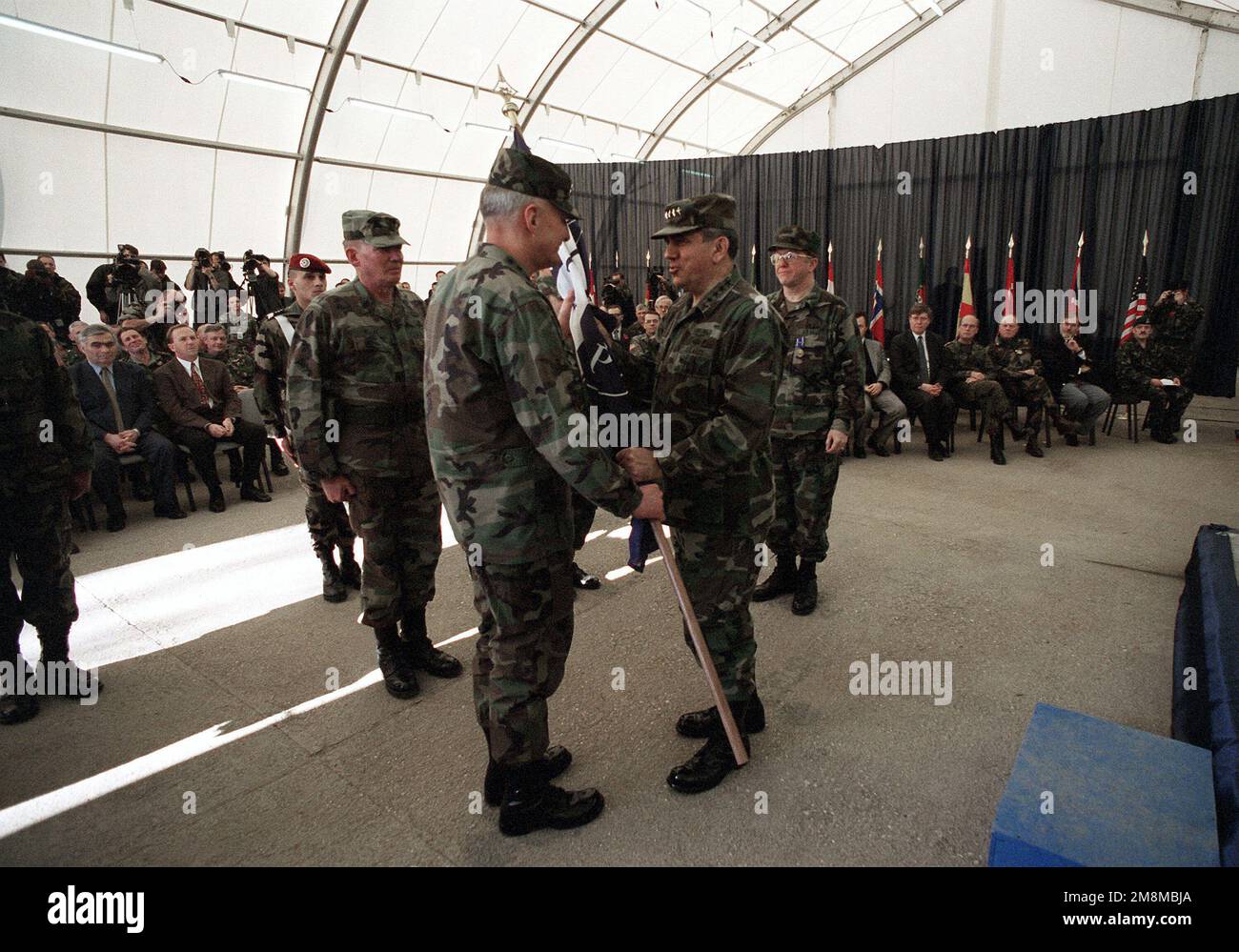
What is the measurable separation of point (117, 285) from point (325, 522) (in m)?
5.92

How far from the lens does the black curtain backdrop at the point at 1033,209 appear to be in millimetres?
8000

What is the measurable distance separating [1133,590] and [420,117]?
1245 cm

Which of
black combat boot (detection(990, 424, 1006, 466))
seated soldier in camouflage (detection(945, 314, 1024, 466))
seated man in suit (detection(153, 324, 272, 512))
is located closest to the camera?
seated man in suit (detection(153, 324, 272, 512))

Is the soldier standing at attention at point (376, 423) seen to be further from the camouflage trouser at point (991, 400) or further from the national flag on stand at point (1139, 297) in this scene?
the national flag on stand at point (1139, 297)

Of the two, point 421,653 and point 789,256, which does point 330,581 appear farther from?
point 789,256

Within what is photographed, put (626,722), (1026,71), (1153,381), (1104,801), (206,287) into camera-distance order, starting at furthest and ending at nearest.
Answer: (1026,71), (206,287), (1153,381), (626,722), (1104,801)

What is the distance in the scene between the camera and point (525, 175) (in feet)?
5.33

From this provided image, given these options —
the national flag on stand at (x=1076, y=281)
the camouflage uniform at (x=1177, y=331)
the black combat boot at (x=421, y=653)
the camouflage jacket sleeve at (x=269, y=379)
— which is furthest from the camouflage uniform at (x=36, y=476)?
the national flag on stand at (x=1076, y=281)

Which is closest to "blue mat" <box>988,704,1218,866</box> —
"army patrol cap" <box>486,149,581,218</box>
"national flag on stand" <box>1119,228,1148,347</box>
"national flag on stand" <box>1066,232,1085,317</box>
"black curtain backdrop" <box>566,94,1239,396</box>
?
"army patrol cap" <box>486,149,581,218</box>

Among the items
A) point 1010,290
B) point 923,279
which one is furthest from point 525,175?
point 923,279

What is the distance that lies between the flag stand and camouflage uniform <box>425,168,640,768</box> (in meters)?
0.27

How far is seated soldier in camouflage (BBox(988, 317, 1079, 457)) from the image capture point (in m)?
6.45

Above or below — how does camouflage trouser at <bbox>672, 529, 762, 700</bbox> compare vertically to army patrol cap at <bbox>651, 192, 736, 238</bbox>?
below

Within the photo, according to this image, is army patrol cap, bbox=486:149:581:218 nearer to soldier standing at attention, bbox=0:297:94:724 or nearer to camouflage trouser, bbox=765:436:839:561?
camouflage trouser, bbox=765:436:839:561
